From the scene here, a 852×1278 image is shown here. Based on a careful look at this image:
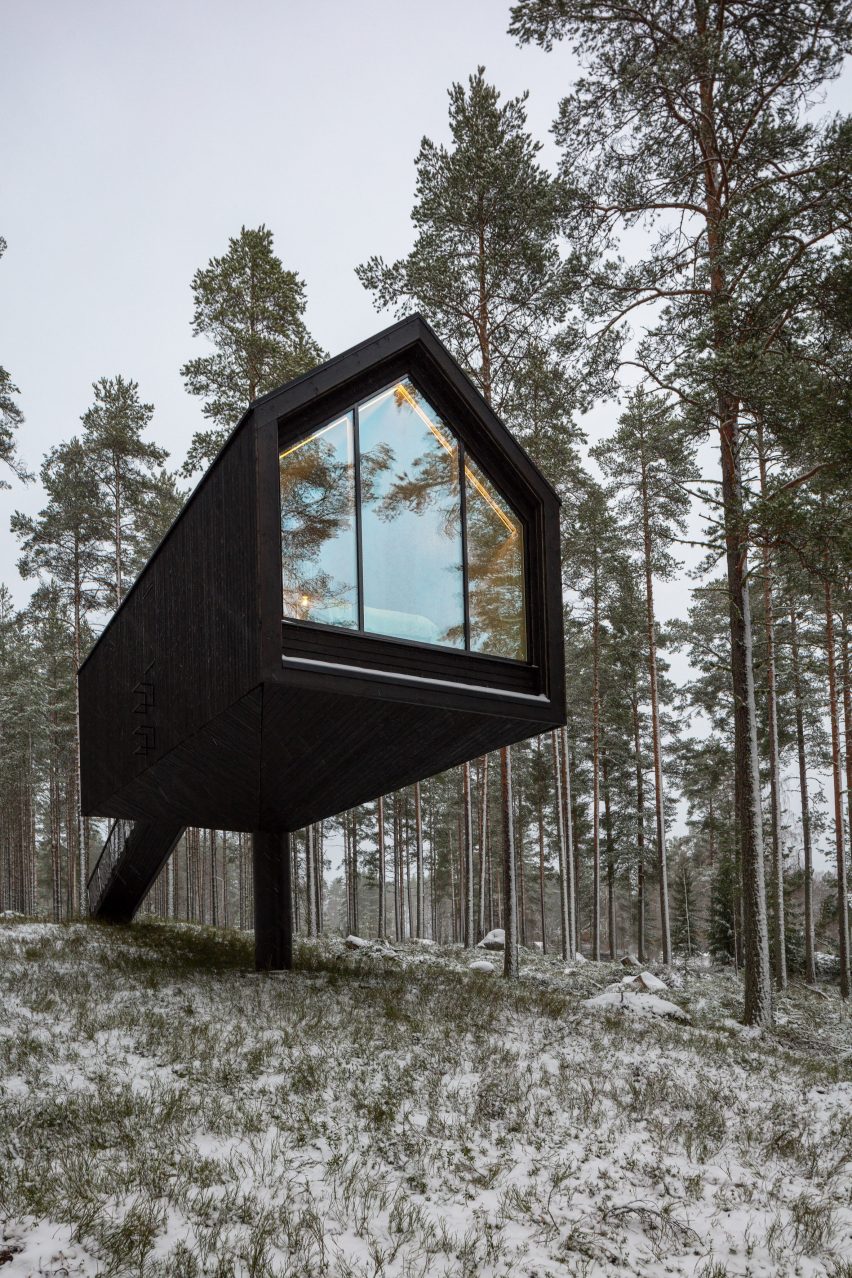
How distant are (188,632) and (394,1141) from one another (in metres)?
6.00

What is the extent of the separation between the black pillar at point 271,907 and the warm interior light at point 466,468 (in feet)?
20.2

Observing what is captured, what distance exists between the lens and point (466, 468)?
31.2ft

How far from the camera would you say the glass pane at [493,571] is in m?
9.25

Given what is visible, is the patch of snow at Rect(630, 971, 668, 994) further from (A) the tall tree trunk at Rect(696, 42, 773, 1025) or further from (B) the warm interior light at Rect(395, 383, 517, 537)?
(B) the warm interior light at Rect(395, 383, 517, 537)

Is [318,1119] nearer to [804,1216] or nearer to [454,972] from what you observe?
[804,1216]

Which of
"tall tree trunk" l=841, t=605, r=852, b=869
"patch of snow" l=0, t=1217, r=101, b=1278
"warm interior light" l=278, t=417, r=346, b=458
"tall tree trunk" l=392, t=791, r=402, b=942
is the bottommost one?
"tall tree trunk" l=392, t=791, r=402, b=942

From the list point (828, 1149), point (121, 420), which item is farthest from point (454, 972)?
point (121, 420)

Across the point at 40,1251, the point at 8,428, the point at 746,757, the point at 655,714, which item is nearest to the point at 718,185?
the point at 746,757

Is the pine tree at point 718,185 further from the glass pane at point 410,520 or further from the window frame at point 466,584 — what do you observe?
the glass pane at point 410,520

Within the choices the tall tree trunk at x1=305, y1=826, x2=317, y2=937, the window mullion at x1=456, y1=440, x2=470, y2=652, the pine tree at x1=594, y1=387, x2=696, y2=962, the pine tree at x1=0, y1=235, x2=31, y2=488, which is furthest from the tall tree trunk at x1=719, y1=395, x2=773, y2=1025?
the tall tree trunk at x1=305, y1=826, x2=317, y2=937

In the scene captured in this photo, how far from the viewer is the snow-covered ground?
398cm

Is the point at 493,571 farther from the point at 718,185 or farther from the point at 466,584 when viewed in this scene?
the point at 718,185

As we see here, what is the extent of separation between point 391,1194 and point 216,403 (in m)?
17.0

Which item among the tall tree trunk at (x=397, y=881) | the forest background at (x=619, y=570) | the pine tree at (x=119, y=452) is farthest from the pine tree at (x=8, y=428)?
the tall tree trunk at (x=397, y=881)
